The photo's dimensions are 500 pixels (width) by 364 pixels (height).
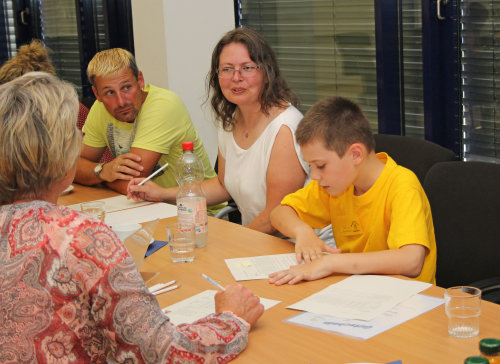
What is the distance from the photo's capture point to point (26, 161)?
→ 1352 mm

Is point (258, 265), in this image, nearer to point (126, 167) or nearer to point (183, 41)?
point (126, 167)

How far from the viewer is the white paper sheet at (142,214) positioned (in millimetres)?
2705

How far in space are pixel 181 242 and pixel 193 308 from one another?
42cm

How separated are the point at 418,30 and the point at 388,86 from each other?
316 millimetres

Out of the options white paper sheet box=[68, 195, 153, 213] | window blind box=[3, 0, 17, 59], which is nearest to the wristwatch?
white paper sheet box=[68, 195, 153, 213]

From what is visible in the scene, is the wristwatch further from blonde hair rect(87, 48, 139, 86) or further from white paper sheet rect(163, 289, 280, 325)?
white paper sheet rect(163, 289, 280, 325)

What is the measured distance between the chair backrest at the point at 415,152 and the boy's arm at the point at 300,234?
0.47 metres

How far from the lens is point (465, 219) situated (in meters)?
2.28

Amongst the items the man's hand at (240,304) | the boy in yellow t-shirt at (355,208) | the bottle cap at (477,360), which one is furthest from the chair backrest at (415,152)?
the bottle cap at (477,360)

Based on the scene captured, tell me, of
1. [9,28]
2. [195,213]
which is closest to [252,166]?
[195,213]

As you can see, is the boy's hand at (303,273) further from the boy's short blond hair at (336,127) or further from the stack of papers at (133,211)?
the stack of papers at (133,211)

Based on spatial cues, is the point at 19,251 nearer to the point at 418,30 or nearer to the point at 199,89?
the point at 418,30

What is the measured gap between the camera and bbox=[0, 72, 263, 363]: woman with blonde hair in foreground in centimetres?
132


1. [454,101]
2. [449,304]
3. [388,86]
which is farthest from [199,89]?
[449,304]
